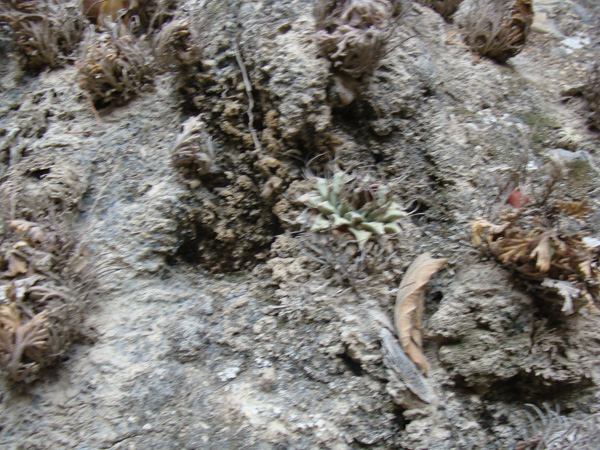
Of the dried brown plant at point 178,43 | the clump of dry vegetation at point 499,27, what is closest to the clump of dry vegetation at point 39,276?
the dried brown plant at point 178,43

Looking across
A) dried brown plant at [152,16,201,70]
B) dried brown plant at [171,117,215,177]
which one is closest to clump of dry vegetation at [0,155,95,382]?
dried brown plant at [171,117,215,177]

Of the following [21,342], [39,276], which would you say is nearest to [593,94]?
[39,276]

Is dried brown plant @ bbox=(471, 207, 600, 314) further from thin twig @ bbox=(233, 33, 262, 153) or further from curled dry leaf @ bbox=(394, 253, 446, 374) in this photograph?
thin twig @ bbox=(233, 33, 262, 153)

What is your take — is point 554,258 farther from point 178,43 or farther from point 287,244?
point 178,43

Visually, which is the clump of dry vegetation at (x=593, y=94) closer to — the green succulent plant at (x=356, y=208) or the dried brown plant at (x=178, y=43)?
the green succulent plant at (x=356, y=208)

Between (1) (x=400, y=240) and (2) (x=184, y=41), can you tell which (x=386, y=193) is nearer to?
(1) (x=400, y=240)

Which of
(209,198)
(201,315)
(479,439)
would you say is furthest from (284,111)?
(479,439)
